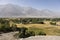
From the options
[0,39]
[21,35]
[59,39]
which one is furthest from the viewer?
[21,35]

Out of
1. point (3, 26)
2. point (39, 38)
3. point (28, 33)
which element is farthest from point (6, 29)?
point (39, 38)

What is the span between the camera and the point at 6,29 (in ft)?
127

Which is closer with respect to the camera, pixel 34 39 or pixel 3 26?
pixel 34 39

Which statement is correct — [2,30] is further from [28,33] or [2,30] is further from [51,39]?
[51,39]

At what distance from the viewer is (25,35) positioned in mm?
27703

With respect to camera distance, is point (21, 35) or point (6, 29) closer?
point (21, 35)

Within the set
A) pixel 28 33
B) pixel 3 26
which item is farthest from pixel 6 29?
pixel 28 33

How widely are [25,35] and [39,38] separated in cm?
454

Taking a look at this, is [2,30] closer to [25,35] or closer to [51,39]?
[25,35]

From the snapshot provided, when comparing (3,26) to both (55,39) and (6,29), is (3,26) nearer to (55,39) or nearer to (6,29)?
A: (6,29)

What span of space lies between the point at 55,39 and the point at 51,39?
0.50 meters

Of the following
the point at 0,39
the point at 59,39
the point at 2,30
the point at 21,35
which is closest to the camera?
the point at 59,39

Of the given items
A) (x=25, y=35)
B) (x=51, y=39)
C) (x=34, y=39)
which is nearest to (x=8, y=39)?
(x=25, y=35)

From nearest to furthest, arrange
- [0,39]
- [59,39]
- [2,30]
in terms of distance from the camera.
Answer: [59,39] → [0,39] → [2,30]
